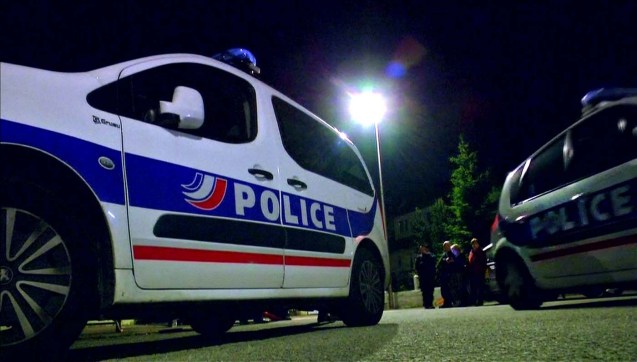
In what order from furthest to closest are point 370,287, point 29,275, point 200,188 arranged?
point 370,287 → point 200,188 → point 29,275

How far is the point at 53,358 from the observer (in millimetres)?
2416

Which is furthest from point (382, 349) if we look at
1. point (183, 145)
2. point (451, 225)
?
point (451, 225)

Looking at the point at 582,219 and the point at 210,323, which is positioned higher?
the point at 582,219

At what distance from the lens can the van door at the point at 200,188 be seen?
2898 millimetres

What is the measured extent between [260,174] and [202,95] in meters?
0.68

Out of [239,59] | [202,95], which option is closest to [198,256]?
[202,95]

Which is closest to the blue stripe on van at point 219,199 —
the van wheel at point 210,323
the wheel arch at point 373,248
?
the wheel arch at point 373,248

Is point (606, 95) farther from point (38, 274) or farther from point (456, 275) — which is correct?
point (456, 275)

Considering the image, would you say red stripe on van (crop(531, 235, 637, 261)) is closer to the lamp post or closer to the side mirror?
the side mirror

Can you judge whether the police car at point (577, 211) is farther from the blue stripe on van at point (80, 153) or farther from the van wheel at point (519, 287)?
the blue stripe on van at point (80, 153)

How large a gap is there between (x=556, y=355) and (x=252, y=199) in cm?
206

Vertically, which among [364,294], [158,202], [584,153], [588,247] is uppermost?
[584,153]

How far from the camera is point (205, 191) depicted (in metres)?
3.23

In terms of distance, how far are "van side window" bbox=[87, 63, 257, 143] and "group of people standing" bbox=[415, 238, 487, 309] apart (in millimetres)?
7605
